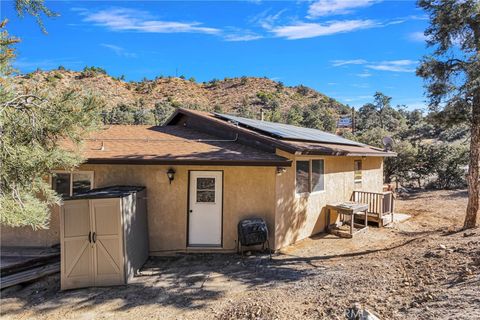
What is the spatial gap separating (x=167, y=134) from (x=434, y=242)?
313 inches

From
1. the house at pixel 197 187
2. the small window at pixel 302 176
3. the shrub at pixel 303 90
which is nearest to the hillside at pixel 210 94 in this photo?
the shrub at pixel 303 90

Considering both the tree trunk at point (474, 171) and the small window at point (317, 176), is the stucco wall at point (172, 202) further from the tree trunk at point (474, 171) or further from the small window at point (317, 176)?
the tree trunk at point (474, 171)

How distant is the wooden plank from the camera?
6086 mm

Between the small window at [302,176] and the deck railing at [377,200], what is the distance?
10.6 feet

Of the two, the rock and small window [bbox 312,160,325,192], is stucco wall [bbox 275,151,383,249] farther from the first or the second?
the rock

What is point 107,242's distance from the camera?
5.93 meters

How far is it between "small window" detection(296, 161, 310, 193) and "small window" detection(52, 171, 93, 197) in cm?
551

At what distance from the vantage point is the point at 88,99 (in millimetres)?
5379

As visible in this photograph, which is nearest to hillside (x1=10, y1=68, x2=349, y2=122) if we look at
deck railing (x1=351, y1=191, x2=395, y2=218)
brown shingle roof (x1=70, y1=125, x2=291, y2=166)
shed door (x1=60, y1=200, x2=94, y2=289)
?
deck railing (x1=351, y1=191, x2=395, y2=218)

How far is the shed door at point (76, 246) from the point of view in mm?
5855

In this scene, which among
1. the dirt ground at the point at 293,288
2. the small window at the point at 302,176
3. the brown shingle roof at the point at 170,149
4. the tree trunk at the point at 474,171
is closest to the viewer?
the dirt ground at the point at 293,288

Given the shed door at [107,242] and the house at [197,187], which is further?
the house at [197,187]

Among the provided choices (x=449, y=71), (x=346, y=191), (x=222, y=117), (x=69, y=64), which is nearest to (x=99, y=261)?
(x=222, y=117)

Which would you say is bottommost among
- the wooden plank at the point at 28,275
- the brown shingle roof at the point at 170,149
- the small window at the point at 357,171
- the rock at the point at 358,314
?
the wooden plank at the point at 28,275
